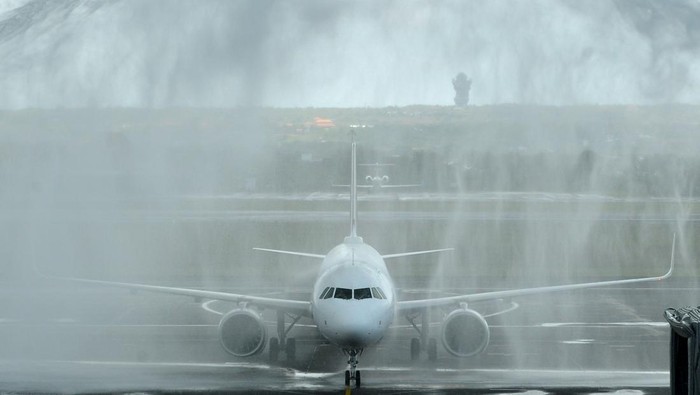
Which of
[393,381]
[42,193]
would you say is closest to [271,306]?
[393,381]

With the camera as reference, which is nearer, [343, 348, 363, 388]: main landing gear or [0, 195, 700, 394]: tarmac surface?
[343, 348, 363, 388]: main landing gear

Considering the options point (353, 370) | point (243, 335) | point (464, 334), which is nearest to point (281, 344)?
point (243, 335)

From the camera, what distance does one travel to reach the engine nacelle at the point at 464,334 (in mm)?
31922

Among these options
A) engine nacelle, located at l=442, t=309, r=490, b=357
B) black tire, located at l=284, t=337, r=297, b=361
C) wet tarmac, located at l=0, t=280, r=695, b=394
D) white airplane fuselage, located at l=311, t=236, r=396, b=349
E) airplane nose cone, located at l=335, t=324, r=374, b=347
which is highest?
white airplane fuselage, located at l=311, t=236, r=396, b=349

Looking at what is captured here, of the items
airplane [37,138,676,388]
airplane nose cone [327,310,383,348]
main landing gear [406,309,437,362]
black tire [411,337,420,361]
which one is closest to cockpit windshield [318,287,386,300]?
airplane [37,138,676,388]

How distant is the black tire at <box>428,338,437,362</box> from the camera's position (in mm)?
33100

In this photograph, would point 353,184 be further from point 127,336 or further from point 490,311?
point 127,336

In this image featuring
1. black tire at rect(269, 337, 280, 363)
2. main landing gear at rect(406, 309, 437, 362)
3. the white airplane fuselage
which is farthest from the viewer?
black tire at rect(269, 337, 280, 363)

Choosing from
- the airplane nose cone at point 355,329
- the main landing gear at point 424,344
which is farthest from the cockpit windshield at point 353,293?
the main landing gear at point 424,344

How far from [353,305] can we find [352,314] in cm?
41

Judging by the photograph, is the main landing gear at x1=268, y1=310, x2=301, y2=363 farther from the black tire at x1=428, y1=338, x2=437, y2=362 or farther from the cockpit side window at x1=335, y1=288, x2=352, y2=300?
the black tire at x1=428, y1=338, x2=437, y2=362

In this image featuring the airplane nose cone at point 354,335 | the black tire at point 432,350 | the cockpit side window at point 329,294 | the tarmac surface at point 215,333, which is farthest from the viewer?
the black tire at point 432,350

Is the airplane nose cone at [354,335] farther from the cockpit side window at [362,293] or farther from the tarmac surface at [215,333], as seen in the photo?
the tarmac surface at [215,333]

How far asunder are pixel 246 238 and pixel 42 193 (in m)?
20.1
